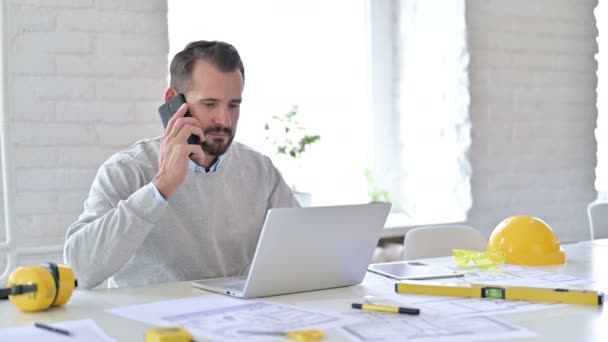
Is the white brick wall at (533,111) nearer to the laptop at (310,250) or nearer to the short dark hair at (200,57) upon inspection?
the short dark hair at (200,57)

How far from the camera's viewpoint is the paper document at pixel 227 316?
1.26m

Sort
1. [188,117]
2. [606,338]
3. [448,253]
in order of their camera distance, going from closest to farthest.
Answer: [606,338] → [188,117] → [448,253]

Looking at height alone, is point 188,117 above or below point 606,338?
above

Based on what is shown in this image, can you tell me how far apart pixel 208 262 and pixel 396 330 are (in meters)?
0.89

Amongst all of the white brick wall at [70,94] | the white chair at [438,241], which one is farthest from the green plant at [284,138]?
the white chair at [438,241]

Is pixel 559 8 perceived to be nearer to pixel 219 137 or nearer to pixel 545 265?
pixel 545 265

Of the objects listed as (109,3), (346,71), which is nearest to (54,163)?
(109,3)

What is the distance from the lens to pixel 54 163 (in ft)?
8.23

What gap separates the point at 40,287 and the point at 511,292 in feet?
2.98

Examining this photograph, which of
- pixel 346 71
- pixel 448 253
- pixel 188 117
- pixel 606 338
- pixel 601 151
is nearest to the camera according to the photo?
pixel 606 338

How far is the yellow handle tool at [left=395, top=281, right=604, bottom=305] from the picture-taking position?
1472 millimetres

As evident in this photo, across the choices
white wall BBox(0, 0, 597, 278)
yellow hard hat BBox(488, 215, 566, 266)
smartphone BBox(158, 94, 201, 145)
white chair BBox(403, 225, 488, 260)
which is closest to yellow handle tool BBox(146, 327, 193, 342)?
smartphone BBox(158, 94, 201, 145)

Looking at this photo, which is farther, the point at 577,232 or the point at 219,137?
the point at 577,232

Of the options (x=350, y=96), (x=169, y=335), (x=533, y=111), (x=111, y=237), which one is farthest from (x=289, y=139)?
(x=169, y=335)
